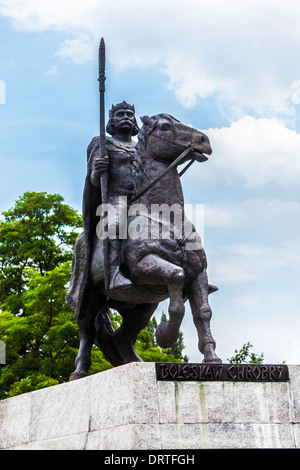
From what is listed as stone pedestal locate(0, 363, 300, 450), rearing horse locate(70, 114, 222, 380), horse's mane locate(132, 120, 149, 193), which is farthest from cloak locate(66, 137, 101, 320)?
stone pedestal locate(0, 363, 300, 450)

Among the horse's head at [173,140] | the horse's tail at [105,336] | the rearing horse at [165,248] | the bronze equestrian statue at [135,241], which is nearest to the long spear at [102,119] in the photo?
the bronze equestrian statue at [135,241]

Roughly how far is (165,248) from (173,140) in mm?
1333

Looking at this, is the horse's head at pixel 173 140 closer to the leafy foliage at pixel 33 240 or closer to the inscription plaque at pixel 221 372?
the inscription plaque at pixel 221 372

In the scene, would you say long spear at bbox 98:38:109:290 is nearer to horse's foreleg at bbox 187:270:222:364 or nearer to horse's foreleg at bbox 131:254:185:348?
horse's foreleg at bbox 131:254:185:348

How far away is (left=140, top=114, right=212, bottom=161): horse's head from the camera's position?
370 inches

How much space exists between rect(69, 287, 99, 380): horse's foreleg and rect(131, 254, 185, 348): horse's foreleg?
1526 mm

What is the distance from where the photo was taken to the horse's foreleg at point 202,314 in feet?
28.5

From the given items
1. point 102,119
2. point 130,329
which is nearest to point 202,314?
point 130,329

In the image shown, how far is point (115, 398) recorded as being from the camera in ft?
25.7

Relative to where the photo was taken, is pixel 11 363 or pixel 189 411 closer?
pixel 189 411
